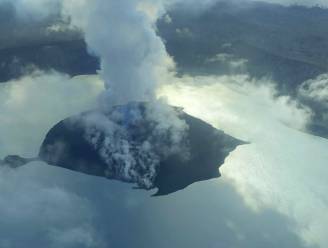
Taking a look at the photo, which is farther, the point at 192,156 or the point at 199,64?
the point at 199,64

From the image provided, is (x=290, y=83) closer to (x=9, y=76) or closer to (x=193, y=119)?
(x=193, y=119)

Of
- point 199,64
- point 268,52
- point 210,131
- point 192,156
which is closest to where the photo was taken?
point 192,156

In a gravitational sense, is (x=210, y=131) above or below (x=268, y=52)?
below

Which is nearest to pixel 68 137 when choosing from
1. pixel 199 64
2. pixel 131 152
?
pixel 131 152

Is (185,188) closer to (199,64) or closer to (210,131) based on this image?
(210,131)

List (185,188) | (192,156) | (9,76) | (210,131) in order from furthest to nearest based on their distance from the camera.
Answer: (9,76)
(210,131)
(192,156)
(185,188)

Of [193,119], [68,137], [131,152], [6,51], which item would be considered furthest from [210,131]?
[6,51]
